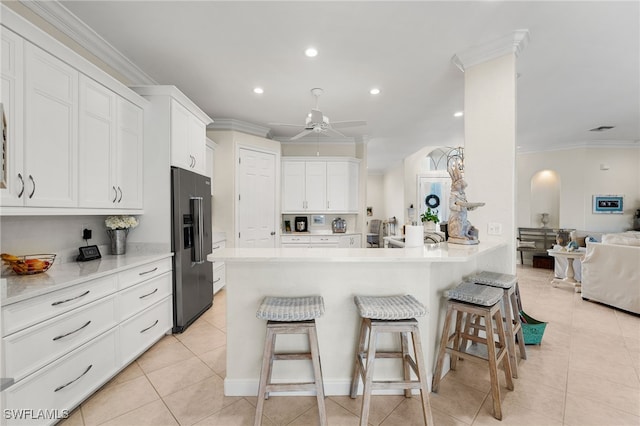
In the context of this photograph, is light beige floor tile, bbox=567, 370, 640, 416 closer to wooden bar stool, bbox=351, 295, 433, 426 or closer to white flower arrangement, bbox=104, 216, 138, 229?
wooden bar stool, bbox=351, 295, 433, 426

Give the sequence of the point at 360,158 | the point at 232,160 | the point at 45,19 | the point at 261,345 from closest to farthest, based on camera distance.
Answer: the point at 261,345 → the point at 45,19 → the point at 232,160 → the point at 360,158

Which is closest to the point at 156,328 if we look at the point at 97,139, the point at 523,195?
the point at 97,139

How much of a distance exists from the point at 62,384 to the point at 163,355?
2.82ft

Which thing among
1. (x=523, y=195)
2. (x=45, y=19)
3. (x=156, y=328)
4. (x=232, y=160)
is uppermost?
(x=45, y=19)

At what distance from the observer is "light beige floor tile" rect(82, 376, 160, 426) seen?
1730 millimetres

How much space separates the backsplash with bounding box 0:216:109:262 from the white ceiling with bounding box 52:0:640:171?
1608 millimetres

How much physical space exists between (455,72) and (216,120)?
3.52 meters

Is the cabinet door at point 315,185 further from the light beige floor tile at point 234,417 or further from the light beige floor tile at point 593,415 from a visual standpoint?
the light beige floor tile at point 593,415

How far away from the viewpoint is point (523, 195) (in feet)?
22.9

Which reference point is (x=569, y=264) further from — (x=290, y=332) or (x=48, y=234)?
(x=48, y=234)

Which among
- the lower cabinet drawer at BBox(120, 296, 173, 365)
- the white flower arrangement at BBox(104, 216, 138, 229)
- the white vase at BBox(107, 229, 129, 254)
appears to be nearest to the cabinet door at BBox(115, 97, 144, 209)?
the white flower arrangement at BBox(104, 216, 138, 229)

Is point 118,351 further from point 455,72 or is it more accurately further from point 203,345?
point 455,72

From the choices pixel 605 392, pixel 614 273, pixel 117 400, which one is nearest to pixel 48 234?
pixel 117 400

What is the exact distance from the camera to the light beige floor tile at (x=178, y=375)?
2016mm
